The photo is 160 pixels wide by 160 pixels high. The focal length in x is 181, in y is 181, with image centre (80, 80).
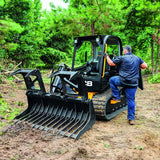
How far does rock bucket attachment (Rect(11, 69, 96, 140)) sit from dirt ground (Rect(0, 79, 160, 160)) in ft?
0.66

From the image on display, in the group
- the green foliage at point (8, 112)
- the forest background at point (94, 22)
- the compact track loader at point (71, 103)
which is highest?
the forest background at point (94, 22)

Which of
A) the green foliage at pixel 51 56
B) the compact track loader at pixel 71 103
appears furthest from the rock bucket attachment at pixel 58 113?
the green foliage at pixel 51 56

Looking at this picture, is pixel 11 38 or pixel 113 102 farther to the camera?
pixel 11 38

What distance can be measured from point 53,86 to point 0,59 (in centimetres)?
610

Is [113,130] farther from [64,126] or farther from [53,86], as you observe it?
[53,86]

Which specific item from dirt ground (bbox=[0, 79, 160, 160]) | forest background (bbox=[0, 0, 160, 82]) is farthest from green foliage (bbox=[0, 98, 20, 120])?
forest background (bbox=[0, 0, 160, 82])

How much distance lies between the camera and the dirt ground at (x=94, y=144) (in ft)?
9.69

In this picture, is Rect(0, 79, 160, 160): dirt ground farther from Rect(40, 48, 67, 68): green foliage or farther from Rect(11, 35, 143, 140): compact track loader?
Rect(40, 48, 67, 68): green foliage

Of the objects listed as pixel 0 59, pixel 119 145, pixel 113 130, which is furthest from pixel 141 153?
pixel 0 59

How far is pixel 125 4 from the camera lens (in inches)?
487

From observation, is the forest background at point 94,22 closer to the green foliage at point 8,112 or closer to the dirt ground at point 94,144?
the green foliage at point 8,112

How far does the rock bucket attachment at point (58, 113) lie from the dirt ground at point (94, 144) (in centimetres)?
20

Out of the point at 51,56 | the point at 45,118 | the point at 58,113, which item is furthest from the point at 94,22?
the point at 45,118

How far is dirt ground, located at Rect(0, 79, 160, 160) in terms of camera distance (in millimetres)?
2953
